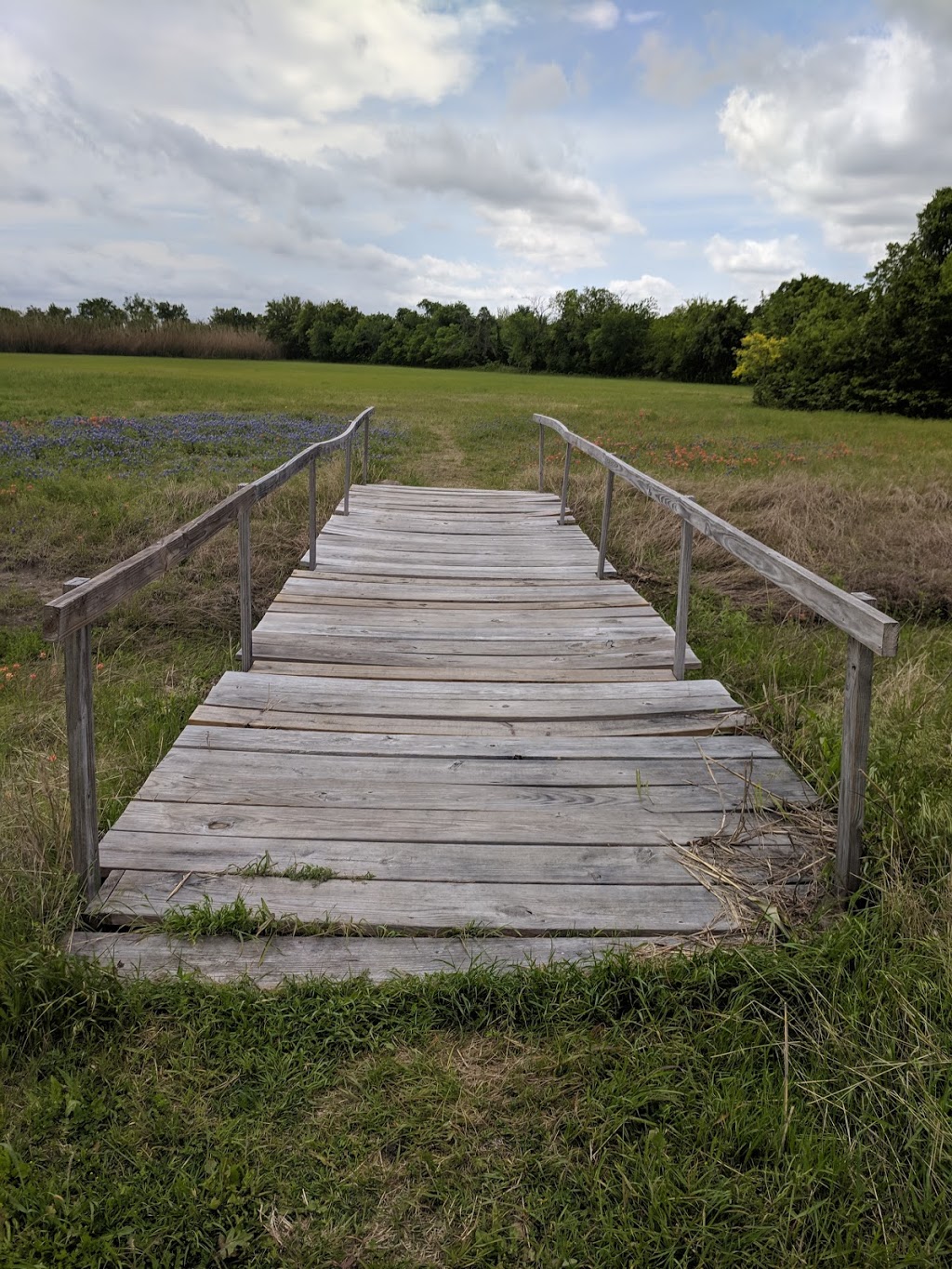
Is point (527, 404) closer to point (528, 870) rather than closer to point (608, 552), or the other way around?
point (608, 552)

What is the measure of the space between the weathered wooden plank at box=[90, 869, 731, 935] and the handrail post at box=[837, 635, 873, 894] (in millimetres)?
419

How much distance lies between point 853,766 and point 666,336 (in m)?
69.5

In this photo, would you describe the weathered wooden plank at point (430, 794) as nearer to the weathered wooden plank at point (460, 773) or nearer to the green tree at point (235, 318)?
the weathered wooden plank at point (460, 773)

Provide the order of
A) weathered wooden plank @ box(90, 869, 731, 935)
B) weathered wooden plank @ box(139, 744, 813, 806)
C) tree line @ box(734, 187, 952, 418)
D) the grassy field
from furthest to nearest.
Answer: tree line @ box(734, 187, 952, 418) → weathered wooden plank @ box(139, 744, 813, 806) → weathered wooden plank @ box(90, 869, 731, 935) → the grassy field

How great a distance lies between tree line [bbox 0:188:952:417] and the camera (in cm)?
2744

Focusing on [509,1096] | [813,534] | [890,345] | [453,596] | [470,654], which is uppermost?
[890,345]

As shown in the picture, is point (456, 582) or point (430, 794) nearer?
point (430, 794)

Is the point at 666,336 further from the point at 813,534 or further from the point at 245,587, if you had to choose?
the point at 245,587

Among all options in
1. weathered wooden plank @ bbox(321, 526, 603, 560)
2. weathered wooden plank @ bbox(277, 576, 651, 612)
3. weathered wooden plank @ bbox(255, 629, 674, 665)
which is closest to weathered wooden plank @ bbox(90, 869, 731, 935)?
weathered wooden plank @ bbox(255, 629, 674, 665)

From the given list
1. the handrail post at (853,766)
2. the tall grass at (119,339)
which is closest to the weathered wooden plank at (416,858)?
the handrail post at (853,766)

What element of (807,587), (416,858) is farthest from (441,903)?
(807,587)

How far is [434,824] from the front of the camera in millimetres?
3303

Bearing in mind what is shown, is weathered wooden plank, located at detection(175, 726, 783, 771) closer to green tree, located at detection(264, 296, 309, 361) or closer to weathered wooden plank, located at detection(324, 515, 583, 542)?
weathered wooden plank, located at detection(324, 515, 583, 542)

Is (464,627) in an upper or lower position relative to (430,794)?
upper
